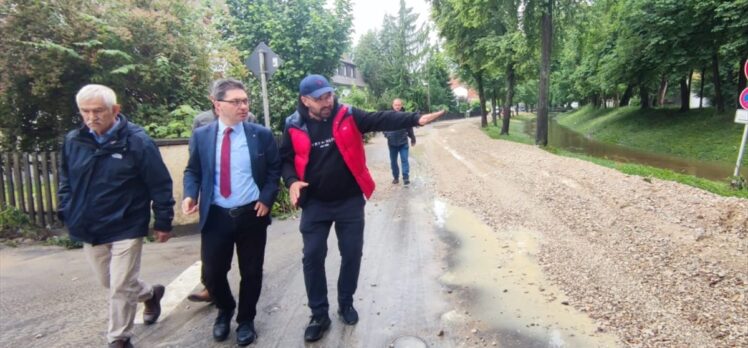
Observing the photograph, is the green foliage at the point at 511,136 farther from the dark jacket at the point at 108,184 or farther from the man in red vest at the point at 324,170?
the dark jacket at the point at 108,184

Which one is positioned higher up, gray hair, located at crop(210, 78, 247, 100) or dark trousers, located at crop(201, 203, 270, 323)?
gray hair, located at crop(210, 78, 247, 100)

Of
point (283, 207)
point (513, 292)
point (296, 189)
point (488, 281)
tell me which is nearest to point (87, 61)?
point (283, 207)

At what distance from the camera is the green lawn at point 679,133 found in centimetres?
1788

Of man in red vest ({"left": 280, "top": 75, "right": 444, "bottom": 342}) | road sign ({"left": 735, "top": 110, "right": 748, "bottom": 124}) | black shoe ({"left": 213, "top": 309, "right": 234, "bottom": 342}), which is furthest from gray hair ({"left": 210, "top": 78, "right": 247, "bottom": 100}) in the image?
road sign ({"left": 735, "top": 110, "right": 748, "bottom": 124})

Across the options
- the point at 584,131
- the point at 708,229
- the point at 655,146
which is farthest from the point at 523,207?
the point at 584,131

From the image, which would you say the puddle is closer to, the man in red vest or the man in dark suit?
the man in red vest

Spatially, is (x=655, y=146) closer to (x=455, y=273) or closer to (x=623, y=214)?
(x=623, y=214)

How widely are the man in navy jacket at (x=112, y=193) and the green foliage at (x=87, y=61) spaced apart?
5151 millimetres

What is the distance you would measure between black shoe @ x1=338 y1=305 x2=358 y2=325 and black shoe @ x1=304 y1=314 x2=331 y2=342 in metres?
0.15

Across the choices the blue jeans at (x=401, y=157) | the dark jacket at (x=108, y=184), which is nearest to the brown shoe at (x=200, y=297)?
the dark jacket at (x=108, y=184)

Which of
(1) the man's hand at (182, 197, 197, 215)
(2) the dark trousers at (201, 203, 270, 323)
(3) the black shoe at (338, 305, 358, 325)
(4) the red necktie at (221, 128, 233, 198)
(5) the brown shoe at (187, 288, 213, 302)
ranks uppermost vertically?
(4) the red necktie at (221, 128, 233, 198)

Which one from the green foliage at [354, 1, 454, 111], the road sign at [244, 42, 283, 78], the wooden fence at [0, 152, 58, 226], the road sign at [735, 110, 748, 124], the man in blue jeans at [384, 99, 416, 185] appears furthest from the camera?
the green foliage at [354, 1, 454, 111]

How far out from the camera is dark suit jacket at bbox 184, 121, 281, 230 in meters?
3.08

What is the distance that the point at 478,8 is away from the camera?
17.4 m
